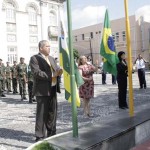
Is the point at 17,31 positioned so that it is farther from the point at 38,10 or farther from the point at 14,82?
the point at 14,82

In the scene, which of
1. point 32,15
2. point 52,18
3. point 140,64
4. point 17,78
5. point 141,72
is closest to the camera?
point 17,78

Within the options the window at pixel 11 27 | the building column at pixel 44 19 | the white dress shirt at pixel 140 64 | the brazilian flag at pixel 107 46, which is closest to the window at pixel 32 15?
the building column at pixel 44 19

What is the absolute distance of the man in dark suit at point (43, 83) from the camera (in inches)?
226

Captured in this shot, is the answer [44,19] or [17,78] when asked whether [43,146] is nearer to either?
[17,78]

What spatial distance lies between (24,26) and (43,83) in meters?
30.7

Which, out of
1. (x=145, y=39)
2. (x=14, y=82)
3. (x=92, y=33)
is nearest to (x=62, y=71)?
(x=14, y=82)

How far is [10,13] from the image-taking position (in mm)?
34156

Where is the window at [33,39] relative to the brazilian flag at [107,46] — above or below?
above

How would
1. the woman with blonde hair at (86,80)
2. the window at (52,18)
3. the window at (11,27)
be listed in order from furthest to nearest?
1. the window at (52,18)
2. the window at (11,27)
3. the woman with blonde hair at (86,80)

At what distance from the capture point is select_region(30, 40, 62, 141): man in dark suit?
573cm

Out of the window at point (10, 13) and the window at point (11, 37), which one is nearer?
the window at point (10, 13)

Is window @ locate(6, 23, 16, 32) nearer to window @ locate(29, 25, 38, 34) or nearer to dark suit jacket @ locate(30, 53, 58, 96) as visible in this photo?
window @ locate(29, 25, 38, 34)

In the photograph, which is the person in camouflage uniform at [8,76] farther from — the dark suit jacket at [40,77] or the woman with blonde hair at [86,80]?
the dark suit jacket at [40,77]

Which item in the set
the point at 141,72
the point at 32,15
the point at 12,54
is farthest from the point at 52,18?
the point at 141,72
